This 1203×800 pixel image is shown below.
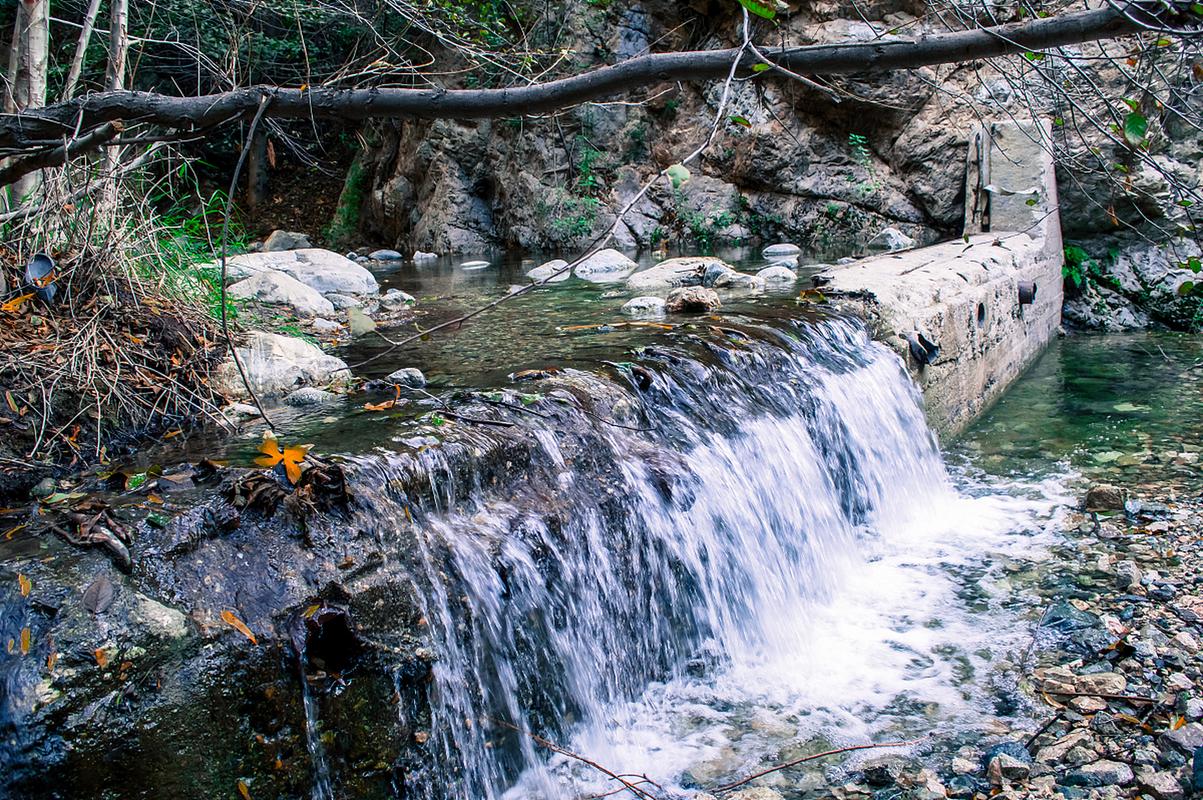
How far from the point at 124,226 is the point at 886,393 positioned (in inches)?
171

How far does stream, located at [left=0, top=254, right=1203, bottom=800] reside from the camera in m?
2.59

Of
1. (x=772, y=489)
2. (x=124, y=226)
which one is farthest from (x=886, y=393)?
(x=124, y=226)

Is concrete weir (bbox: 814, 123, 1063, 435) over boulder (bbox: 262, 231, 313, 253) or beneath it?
beneath

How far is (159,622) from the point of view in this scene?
7.08 ft

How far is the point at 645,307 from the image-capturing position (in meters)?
6.54

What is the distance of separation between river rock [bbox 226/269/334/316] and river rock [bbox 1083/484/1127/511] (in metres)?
5.60

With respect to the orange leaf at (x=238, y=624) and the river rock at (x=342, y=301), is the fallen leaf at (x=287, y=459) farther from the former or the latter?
the river rock at (x=342, y=301)

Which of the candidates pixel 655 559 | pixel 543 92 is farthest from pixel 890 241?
pixel 543 92

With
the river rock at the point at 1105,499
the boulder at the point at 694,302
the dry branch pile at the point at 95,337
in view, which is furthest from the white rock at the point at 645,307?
the dry branch pile at the point at 95,337

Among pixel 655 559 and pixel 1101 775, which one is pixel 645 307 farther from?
pixel 1101 775

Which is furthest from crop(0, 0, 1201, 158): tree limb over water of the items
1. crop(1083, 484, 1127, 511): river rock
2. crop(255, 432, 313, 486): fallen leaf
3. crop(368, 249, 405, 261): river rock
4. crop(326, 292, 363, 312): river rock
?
crop(368, 249, 405, 261): river rock

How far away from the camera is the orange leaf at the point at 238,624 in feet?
7.39

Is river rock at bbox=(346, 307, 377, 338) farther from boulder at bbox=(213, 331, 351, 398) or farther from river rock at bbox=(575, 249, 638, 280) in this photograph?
river rock at bbox=(575, 249, 638, 280)

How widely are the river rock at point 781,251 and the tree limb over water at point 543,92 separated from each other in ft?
29.5
